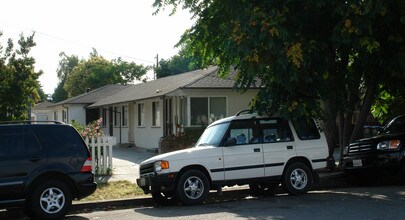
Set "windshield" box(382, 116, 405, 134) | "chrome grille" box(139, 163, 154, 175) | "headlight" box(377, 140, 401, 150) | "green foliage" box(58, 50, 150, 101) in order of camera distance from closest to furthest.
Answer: "chrome grille" box(139, 163, 154, 175)
"headlight" box(377, 140, 401, 150)
"windshield" box(382, 116, 405, 134)
"green foliage" box(58, 50, 150, 101)

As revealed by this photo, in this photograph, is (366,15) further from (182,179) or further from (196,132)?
(196,132)

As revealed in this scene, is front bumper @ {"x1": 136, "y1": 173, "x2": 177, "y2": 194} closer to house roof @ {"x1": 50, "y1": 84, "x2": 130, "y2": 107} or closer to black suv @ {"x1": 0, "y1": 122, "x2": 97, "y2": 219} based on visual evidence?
black suv @ {"x1": 0, "y1": 122, "x2": 97, "y2": 219}

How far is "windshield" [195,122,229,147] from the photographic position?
11012 millimetres

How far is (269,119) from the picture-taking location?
11578 millimetres

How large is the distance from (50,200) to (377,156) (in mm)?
7887

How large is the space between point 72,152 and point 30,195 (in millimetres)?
1043

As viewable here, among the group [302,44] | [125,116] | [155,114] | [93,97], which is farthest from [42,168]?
[93,97]

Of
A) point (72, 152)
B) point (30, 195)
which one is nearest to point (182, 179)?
point (72, 152)

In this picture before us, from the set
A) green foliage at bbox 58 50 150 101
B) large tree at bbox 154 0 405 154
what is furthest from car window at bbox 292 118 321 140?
green foliage at bbox 58 50 150 101

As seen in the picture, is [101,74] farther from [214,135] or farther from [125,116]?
[214,135]

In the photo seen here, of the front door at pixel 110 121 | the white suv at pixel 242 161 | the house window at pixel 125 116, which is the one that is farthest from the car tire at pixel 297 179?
the front door at pixel 110 121

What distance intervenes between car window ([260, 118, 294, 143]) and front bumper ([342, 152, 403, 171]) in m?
2.54

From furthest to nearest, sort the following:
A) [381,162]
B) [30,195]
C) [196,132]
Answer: [196,132] < [381,162] < [30,195]

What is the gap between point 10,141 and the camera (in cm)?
902
